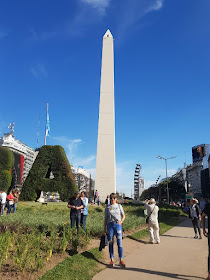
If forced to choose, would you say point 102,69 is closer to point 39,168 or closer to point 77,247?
point 39,168

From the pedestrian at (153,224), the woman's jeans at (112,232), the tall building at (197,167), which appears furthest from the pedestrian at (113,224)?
the tall building at (197,167)

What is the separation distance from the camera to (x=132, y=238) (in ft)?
25.6

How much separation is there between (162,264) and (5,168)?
16614mm

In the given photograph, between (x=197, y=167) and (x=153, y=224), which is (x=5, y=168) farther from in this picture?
(x=197, y=167)

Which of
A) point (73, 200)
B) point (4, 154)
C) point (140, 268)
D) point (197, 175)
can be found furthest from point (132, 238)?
point (197, 175)

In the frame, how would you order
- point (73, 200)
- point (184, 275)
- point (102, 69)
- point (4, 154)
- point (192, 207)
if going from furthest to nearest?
1. point (102, 69)
2. point (4, 154)
3. point (192, 207)
4. point (73, 200)
5. point (184, 275)

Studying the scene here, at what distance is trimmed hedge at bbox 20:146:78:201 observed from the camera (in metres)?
18.6

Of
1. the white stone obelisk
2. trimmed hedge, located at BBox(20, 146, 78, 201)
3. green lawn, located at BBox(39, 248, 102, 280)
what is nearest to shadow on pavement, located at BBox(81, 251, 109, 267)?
green lawn, located at BBox(39, 248, 102, 280)

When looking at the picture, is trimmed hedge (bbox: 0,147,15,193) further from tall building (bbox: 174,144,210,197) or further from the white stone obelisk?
tall building (bbox: 174,144,210,197)

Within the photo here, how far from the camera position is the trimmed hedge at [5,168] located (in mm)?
18000

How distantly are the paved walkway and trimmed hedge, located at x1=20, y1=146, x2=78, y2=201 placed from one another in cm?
1227

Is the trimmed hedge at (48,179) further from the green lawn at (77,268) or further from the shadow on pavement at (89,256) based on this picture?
the green lawn at (77,268)

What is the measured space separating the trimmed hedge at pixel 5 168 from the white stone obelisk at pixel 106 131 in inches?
390

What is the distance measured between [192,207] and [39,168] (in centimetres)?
1328
